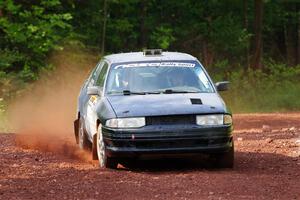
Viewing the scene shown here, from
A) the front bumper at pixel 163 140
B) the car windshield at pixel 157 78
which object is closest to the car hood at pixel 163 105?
the front bumper at pixel 163 140

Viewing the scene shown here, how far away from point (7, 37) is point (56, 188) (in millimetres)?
18586

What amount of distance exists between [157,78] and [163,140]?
1583 mm

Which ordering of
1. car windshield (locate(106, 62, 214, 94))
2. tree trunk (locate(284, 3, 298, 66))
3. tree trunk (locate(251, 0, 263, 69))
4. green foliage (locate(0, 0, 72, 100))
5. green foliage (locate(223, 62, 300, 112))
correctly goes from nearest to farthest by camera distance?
car windshield (locate(106, 62, 214, 94))
green foliage (locate(0, 0, 72, 100))
green foliage (locate(223, 62, 300, 112))
tree trunk (locate(251, 0, 263, 69))
tree trunk (locate(284, 3, 298, 66))

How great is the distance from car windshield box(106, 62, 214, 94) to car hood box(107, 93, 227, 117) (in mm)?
317

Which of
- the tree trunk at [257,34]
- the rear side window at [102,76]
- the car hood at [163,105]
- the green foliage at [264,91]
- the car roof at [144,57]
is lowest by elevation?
the green foliage at [264,91]

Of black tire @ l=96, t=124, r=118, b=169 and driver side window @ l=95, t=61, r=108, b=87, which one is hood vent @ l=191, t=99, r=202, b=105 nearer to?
black tire @ l=96, t=124, r=118, b=169

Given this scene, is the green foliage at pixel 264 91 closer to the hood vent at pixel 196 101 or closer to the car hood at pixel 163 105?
the car hood at pixel 163 105

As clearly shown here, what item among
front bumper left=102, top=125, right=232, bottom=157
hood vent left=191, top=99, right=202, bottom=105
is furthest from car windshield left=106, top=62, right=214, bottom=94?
front bumper left=102, top=125, right=232, bottom=157

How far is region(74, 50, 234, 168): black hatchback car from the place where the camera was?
32.7 feet

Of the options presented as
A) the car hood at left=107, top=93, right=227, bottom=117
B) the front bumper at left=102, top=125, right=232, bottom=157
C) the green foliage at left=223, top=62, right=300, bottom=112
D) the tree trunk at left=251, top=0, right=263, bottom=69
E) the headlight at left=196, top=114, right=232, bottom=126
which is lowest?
the green foliage at left=223, top=62, right=300, bottom=112

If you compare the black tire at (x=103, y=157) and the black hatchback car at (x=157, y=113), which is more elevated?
the black hatchback car at (x=157, y=113)

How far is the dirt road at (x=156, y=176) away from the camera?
27.4 feet

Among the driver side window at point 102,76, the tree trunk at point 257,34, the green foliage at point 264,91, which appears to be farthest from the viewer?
the tree trunk at point 257,34

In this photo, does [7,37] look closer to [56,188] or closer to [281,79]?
[281,79]
